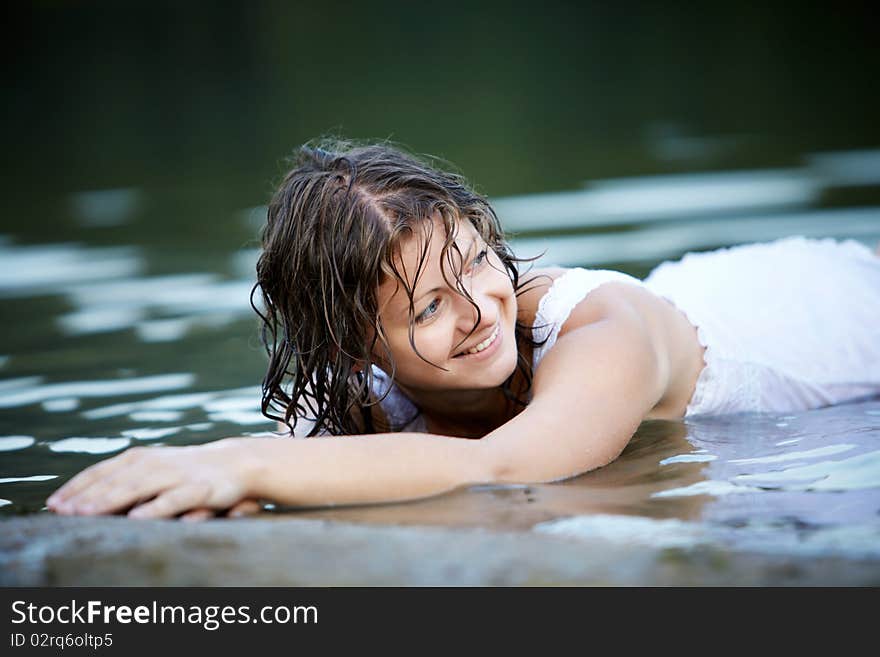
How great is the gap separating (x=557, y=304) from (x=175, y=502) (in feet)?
4.26

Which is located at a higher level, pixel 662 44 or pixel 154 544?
pixel 662 44

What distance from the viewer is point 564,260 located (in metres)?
6.58

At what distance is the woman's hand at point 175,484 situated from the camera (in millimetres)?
2873

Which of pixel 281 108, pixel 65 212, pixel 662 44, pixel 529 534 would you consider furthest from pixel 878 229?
pixel 662 44

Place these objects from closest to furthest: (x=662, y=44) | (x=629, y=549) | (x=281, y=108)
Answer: (x=629, y=549)
(x=281, y=108)
(x=662, y=44)

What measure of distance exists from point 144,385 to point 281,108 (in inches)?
465

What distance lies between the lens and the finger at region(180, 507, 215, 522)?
2.86 meters

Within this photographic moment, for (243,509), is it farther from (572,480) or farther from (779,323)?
(779,323)

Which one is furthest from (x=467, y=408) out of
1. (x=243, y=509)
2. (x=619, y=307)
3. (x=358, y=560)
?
(x=358, y=560)

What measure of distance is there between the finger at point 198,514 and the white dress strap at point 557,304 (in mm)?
1120

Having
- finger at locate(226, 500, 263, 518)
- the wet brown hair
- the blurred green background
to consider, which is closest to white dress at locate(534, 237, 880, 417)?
the wet brown hair

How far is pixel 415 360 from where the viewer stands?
10.9ft

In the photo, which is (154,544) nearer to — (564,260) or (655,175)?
(564,260)

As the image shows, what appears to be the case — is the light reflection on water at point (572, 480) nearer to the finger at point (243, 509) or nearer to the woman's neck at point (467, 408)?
the finger at point (243, 509)
